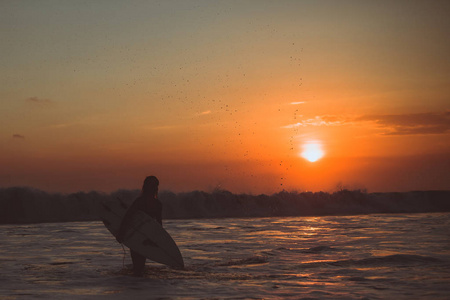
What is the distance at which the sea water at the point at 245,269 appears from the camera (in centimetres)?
769

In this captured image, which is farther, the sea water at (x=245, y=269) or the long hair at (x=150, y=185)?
the long hair at (x=150, y=185)

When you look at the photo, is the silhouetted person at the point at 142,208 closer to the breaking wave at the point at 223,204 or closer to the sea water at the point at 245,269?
the sea water at the point at 245,269

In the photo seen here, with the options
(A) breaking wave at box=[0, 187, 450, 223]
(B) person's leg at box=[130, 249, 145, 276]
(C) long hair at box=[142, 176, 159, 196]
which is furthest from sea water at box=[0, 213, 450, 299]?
(A) breaking wave at box=[0, 187, 450, 223]

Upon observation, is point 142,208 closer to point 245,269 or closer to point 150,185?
point 150,185

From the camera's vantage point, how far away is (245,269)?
1011cm

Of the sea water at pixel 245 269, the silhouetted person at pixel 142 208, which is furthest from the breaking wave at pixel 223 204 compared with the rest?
the silhouetted person at pixel 142 208

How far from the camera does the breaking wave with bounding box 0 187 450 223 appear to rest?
99.8 feet

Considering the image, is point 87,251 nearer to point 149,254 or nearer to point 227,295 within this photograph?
point 149,254

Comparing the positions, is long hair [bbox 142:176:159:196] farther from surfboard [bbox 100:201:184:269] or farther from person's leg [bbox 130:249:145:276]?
person's leg [bbox 130:249:145:276]

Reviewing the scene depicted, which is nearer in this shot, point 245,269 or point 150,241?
point 150,241

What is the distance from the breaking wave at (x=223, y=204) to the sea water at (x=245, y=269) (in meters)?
14.4

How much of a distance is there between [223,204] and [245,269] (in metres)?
25.5

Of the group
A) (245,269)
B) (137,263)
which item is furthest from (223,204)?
(137,263)

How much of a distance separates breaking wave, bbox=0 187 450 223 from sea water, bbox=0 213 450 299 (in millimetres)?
14360
